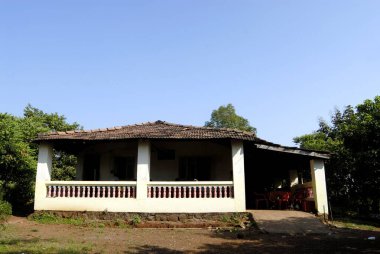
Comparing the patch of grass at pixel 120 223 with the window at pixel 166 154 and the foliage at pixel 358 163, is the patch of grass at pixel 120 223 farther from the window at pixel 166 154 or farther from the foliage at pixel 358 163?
the foliage at pixel 358 163

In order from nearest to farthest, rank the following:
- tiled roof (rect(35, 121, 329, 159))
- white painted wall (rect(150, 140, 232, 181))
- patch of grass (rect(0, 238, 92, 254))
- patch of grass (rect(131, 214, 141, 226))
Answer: patch of grass (rect(0, 238, 92, 254)), patch of grass (rect(131, 214, 141, 226)), tiled roof (rect(35, 121, 329, 159)), white painted wall (rect(150, 140, 232, 181))

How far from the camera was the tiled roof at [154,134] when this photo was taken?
12.7 meters

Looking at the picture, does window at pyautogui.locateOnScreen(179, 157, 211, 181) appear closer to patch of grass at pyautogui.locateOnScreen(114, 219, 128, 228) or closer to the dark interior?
the dark interior

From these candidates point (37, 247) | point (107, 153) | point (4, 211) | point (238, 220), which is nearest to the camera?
point (37, 247)

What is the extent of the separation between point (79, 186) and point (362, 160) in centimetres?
1192

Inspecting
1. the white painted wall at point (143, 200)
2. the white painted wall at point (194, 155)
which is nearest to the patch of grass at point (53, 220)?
the white painted wall at point (143, 200)

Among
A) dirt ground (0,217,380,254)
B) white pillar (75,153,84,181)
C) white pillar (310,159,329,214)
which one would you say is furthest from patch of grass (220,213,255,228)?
white pillar (75,153,84,181)

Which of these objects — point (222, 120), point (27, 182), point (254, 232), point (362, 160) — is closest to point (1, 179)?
point (27, 182)

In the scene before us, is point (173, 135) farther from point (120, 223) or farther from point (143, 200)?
point (120, 223)

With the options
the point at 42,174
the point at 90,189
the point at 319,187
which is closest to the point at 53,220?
the point at 90,189

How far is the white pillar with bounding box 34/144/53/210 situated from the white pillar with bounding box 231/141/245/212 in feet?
22.3

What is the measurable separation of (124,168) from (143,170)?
3.14m

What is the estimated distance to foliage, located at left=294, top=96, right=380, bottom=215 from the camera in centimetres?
1531

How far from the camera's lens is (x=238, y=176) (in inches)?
488
